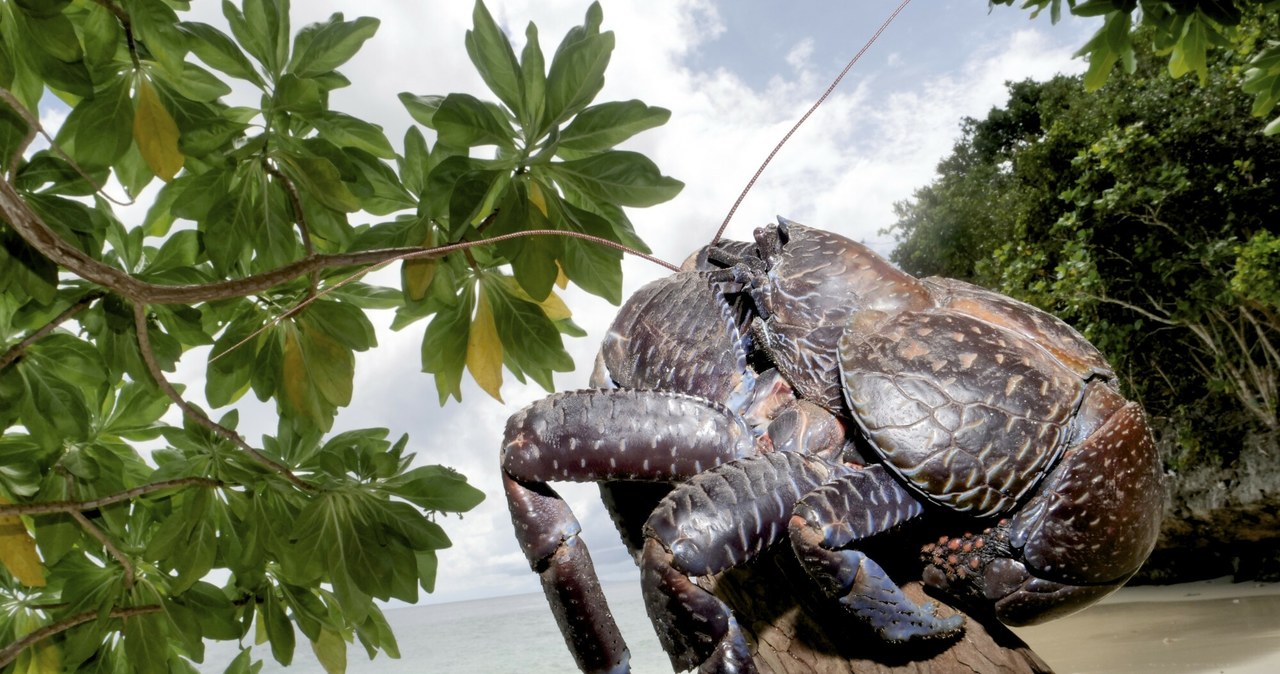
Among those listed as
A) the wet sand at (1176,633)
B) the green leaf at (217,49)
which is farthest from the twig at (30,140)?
the wet sand at (1176,633)

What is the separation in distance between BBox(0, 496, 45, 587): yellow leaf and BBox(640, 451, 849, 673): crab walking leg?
0.98m

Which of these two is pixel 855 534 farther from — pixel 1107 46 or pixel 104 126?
pixel 1107 46

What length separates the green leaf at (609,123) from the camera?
2.64ft

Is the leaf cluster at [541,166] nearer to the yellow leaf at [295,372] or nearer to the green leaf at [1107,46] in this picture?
the yellow leaf at [295,372]

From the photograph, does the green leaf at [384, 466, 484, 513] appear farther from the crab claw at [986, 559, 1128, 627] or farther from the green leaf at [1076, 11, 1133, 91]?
the green leaf at [1076, 11, 1133, 91]

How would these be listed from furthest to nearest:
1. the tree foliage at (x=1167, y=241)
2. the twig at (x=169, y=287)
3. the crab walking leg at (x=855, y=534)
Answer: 1. the tree foliage at (x=1167, y=241)
2. the twig at (x=169, y=287)
3. the crab walking leg at (x=855, y=534)

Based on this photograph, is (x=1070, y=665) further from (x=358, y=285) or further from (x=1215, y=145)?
(x=358, y=285)

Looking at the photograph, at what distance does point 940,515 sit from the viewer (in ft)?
1.76

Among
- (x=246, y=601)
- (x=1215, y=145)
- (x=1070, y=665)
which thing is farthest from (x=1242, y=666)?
(x=246, y=601)

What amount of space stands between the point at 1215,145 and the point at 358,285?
7823 millimetres

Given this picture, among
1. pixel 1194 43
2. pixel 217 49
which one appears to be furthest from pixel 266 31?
pixel 1194 43

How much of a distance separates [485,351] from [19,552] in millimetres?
671

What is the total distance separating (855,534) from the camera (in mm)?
498

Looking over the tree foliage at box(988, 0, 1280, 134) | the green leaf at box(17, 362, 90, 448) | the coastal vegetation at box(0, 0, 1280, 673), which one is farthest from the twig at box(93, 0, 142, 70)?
the tree foliage at box(988, 0, 1280, 134)
